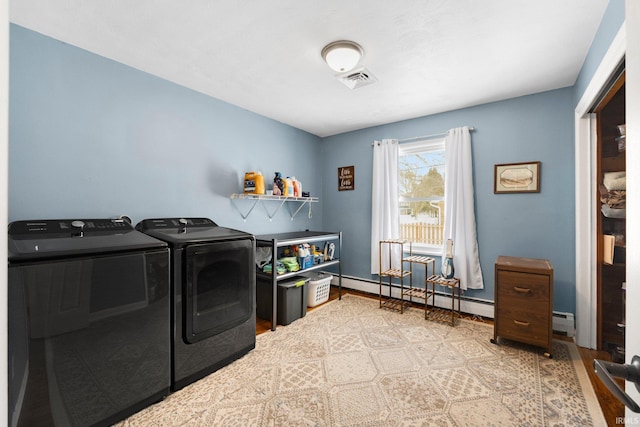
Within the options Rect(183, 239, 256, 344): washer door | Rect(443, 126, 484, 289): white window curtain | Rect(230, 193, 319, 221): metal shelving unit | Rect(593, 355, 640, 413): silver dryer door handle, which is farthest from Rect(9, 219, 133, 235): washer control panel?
Rect(443, 126, 484, 289): white window curtain

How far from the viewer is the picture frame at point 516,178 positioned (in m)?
2.72

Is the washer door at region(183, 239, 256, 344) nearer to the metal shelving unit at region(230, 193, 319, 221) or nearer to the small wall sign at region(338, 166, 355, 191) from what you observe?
the metal shelving unit at region(230, 193, 319, 221)

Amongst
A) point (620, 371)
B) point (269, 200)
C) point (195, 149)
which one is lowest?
point (620, 371)

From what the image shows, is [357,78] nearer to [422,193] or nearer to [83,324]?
[422,193]

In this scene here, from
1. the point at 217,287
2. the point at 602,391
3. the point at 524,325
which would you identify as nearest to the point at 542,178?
the point at 524,325

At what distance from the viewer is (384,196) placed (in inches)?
142

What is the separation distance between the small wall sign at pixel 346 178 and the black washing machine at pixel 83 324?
273cm

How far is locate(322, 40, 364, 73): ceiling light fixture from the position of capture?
6.29 feet

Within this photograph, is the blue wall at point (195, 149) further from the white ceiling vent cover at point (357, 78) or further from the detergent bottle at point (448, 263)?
the white ceiling vent cover at point (357, 78)

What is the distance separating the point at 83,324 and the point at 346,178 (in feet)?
10.6

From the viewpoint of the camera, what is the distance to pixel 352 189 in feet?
13.1

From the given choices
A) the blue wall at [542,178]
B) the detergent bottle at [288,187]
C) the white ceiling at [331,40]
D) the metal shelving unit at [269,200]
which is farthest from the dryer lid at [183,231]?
the blue wall at [542,178]

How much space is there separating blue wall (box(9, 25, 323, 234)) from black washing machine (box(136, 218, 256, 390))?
1.21 ft

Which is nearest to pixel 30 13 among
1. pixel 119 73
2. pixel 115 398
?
pixel 119 73
